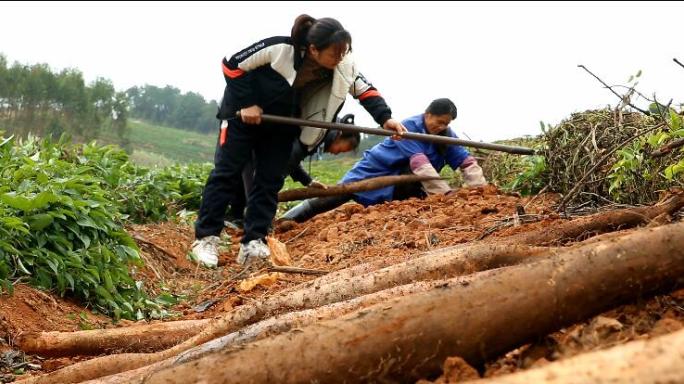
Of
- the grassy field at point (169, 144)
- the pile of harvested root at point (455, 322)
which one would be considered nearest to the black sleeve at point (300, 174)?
the pile of harvested root at point (455, 322)

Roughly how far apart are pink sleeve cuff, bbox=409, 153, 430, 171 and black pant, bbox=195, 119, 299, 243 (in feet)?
5.56

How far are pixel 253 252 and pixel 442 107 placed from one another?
2203mm

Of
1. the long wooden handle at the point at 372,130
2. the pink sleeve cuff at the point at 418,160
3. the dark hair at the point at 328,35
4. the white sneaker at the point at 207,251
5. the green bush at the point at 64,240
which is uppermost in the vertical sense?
the dark hair at the point at 328,35

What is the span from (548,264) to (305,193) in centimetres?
498

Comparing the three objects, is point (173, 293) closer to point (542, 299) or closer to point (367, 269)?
point (367, 269)

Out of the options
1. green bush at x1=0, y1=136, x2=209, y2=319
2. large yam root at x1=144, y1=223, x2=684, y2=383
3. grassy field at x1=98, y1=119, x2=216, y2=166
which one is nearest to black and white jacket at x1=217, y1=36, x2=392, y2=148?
green bush at x1=0, y1=136, x2=209, y2=319

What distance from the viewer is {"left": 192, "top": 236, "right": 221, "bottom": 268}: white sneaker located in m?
4.81

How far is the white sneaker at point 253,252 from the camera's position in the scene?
4.66m

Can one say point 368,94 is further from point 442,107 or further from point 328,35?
point 442,107

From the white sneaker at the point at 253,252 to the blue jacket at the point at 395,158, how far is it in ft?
6.44

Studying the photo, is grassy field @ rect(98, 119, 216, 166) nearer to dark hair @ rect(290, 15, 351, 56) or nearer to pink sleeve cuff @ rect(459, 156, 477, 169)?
pink sleeve cuff @ rect(459, 156, 477, 169)

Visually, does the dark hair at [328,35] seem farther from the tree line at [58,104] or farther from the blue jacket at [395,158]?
the tree line at [58,104]

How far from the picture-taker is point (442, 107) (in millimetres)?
6012

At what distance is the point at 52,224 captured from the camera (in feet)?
11.2
